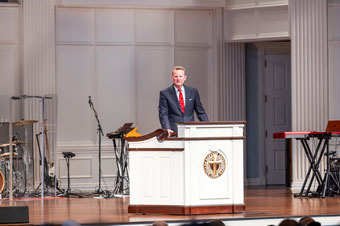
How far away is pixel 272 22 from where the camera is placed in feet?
35.6

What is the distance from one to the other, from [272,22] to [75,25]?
Answer: 321cm

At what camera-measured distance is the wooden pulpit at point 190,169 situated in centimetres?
649

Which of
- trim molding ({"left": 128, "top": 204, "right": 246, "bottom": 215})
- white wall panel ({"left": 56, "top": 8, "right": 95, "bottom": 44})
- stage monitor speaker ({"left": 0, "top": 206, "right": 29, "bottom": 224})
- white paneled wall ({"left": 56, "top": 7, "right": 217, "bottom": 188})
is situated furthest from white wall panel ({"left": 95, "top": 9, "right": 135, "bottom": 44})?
stage monitor speaker ({"left": 0, "top": 206, "right": 29, "bottom": 224})

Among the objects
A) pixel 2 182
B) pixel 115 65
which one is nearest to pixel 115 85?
pixel 115 65

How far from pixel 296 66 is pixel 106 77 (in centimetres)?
313

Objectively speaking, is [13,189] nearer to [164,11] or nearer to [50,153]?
[50,153]

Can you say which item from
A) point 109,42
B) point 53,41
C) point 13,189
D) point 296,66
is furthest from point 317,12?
point 13,189

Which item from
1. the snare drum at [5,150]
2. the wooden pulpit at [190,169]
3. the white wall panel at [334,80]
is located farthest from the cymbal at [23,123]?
the white wall panel at [334,80]

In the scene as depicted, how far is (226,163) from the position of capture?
21.5ft

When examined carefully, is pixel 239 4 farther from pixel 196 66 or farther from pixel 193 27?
pixel 196 66

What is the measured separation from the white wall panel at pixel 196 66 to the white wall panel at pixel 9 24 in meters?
2.67

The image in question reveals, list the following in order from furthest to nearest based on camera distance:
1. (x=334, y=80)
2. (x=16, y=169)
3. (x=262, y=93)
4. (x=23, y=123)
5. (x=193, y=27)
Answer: (x=262, y=93)
(x=193, y=27)
(x=334, y=80)
(x=23, y=123)
(x=16, y=169)

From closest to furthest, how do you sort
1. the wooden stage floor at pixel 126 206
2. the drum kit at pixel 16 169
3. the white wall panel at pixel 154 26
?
the wooden stage floor at pixel 126 206
the drum kit at pixel 16 169
the white wall panel at pixel 154 26

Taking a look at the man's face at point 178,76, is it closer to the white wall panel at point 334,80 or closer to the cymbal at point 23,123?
the cymbal at point 23,123
